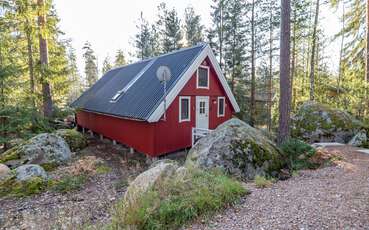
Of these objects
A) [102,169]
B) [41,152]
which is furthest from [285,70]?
[41,152]

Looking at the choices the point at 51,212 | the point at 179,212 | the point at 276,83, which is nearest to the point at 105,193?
the point at 51,212

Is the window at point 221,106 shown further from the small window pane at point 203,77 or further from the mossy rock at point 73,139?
the mossy rock at point 73,139

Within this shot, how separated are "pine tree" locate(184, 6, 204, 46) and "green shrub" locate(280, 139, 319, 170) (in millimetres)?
17981

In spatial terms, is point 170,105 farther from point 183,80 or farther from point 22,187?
point 22,187

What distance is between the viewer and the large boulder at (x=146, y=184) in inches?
118

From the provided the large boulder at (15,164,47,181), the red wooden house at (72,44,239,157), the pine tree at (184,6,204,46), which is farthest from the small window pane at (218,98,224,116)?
the pine tree at (184,6,204,46)

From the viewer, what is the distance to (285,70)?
6.42 m

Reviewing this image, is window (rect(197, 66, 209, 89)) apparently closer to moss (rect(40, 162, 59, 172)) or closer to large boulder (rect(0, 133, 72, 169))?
large boulder (rect(0, 133, 72, 169))

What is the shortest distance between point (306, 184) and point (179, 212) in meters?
2.80

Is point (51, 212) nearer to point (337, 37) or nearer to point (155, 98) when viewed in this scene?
point (155, 98)

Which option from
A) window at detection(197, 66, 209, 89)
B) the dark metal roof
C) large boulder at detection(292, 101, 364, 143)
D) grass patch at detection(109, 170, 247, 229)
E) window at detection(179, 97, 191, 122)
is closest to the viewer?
grass patch at detection(109, 170, 247, 229)

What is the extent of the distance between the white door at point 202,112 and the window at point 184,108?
0.64 m

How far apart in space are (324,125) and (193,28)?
1726 cm

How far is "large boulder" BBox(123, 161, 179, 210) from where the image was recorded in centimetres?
299
